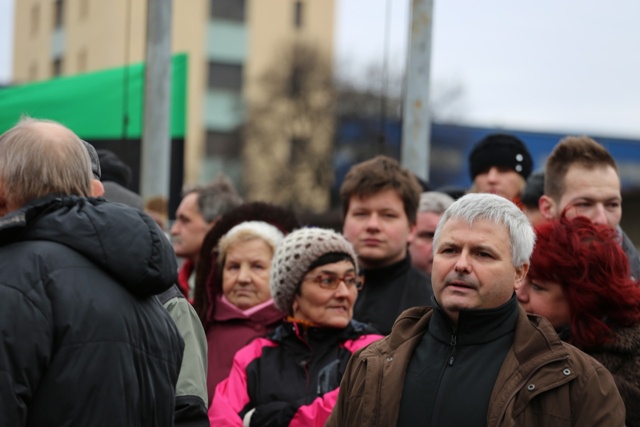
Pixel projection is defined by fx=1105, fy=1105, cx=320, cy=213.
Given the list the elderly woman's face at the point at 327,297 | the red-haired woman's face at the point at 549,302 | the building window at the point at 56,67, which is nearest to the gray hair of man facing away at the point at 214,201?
the elderly woman's face at the point at 327,297

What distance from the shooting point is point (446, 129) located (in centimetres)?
1213

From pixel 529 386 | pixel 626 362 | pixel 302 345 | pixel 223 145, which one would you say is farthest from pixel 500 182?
pixel 223 145

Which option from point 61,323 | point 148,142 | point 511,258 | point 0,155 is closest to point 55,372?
point 61,323

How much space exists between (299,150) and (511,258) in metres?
39.8

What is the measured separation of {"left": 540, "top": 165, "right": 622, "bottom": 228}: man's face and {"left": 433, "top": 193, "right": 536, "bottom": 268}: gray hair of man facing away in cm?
129

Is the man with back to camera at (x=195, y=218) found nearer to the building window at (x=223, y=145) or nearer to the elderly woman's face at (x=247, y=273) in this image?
the elderly woman's face at (x=247, y=273)

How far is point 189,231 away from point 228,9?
39.6 metres

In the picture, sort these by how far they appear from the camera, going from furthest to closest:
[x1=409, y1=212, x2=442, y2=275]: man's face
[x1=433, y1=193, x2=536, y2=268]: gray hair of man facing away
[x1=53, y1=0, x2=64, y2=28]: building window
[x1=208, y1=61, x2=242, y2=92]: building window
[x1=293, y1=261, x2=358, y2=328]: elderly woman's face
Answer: [x1=208, y1=61, x2=242, y2=92]: building window → [x1=53, y1=0, x2=64, y2=28]: building window → [x1=409, y1=212, x2=442, y2=275]: man's face → [x1=293, y1=261, x2=358, y2=328]: elderly woman's face → [x1=433, y1=193, x2=536, y2=268]: gray hair of man facing away

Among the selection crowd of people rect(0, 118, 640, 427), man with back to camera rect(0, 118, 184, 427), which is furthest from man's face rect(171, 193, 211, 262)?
man with back to camera rect(0, 118, 184, 427)

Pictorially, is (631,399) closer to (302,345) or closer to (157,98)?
(302,345)

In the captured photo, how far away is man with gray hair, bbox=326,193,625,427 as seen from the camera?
10.7ft

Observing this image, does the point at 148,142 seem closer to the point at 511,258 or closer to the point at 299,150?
the point at 511,258

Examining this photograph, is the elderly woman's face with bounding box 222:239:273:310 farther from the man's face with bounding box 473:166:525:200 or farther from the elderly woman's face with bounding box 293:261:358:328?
the man's face with bounding box 473:166:525:200

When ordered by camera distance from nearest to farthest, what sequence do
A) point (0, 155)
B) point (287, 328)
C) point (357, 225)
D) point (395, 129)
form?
point (0, 155) < point (287, 328) < point (357, 225) < point (395, 129)
